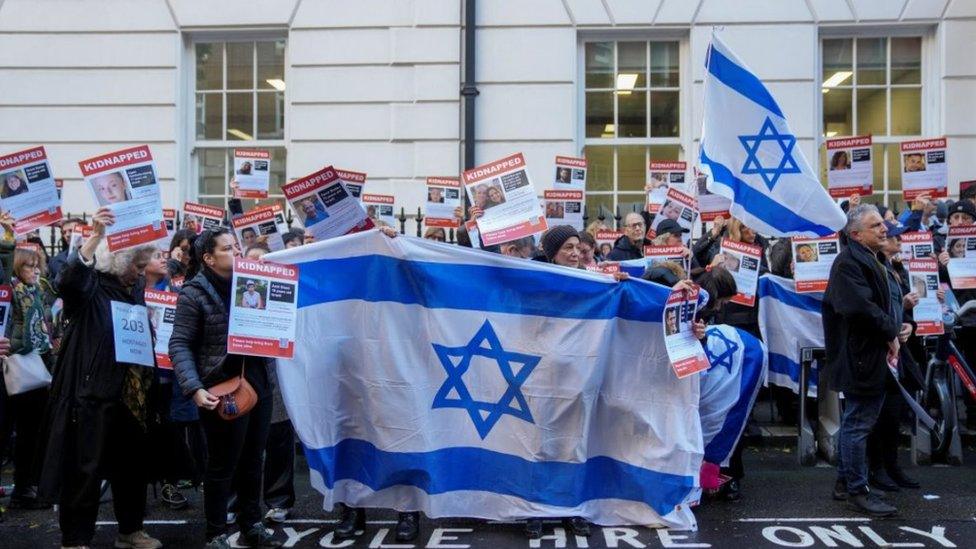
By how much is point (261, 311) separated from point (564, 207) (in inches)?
179

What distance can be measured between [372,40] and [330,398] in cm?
733

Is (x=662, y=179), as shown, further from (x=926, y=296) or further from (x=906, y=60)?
(x=906, y=60)

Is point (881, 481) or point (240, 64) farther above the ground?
point (240, 64)

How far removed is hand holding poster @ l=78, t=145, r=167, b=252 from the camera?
6.21m

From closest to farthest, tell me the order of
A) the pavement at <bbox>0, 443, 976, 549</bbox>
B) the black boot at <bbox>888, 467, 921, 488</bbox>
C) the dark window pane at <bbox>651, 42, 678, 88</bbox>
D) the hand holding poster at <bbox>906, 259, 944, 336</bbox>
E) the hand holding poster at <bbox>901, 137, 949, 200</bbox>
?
the pavement at <bbox>0, 443, 976, 549</bbox> < the black boot at <bbox>888, 467, 921, 488</bbox> < the hand holding poster at <bbox>906, 259, 944, 336</bbox> < the hand holding poster at <bbox>901, 137, 949, 200</bbox> < the dark window pane at <bbox>651, 42, 678, 88</bbox>

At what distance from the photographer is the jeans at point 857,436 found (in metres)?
7.05

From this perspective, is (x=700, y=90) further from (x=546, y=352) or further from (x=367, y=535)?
(x=367, y=535)

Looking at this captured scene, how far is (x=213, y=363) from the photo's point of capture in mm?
6059

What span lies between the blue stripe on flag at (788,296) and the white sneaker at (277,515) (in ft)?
16.1

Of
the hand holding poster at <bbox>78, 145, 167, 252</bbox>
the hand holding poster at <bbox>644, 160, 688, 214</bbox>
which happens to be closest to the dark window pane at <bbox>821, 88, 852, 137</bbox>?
the hand holding poster at <bbox>644, 160, 688, 214</bbox>

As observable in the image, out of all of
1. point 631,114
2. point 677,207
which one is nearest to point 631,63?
point 631,114

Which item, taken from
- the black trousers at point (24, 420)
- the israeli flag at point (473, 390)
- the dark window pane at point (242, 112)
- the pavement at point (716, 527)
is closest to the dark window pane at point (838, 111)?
the pavement at point (716, 527)

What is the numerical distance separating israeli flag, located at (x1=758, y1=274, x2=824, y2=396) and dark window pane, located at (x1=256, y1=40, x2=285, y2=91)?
6.75 m

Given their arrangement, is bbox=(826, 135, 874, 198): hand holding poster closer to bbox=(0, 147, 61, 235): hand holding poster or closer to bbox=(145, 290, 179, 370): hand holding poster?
bbox=(145, 290, 179, 370): hand holding poster
